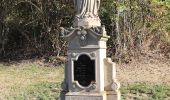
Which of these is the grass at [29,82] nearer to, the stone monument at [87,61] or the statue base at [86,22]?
the stone monument at [87,61]

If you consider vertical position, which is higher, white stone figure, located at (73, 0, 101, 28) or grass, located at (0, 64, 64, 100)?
white stone figure, located at (73, 0, 101, 28)

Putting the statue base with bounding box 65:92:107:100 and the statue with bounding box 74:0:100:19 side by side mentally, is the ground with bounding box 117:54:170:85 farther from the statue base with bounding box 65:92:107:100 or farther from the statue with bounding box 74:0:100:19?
the statue with bounding box 74:0:100:19

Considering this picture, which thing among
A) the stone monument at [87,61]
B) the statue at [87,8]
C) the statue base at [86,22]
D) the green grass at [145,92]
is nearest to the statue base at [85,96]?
the stone monument at [87,61]

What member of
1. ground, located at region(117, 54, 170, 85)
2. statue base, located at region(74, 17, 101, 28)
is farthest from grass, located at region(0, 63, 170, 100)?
statue base, located at region(74, 17, 101, 28)

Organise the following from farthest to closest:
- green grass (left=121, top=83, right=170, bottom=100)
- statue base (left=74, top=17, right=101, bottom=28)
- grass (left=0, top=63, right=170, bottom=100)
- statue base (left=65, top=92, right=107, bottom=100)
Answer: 1. grass (left=0, top=63, right=170, bottom=100)
2. green grass (left=121, top=83, right=170, bottom=100)
3. statue base (left=74, top=17, right=101, bottom=28)
4. statue base (left=65, top=92, right=107, bottom=100)

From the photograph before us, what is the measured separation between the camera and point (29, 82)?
1747cm

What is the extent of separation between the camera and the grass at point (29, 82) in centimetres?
1586

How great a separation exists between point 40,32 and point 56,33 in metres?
1.15

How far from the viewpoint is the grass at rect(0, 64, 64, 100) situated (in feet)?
52.0

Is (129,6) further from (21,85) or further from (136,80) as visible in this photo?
(21,85)

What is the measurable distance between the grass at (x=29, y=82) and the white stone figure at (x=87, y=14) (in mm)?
3674

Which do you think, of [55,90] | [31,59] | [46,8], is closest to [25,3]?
[46,8]

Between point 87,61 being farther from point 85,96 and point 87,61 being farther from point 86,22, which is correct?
point 86,22

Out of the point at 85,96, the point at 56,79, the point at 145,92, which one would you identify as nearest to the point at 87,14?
the point at 85,96
